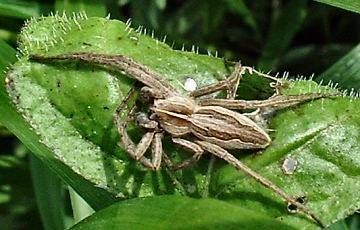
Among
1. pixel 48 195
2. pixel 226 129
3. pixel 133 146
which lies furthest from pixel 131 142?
pixel 48 195

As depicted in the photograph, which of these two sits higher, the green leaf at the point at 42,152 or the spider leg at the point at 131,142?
the spider leg at the point at 131,142

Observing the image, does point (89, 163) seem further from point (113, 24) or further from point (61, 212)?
point (61, 212)

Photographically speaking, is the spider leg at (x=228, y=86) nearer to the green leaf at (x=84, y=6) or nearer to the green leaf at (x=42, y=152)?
the green leaf at (x=42, y=152)

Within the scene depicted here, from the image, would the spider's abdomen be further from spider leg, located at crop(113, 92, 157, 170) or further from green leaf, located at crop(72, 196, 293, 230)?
green leaf, located at crop(72, 196, 293, 230)

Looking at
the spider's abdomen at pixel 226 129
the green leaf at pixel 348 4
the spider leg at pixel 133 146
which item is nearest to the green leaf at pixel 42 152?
the spider leg at pixel 133 146

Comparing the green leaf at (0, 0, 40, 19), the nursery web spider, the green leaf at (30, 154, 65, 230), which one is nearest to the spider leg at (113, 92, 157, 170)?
the nursery web spider

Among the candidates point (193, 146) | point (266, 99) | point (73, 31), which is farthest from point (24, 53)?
point (266, 99)
